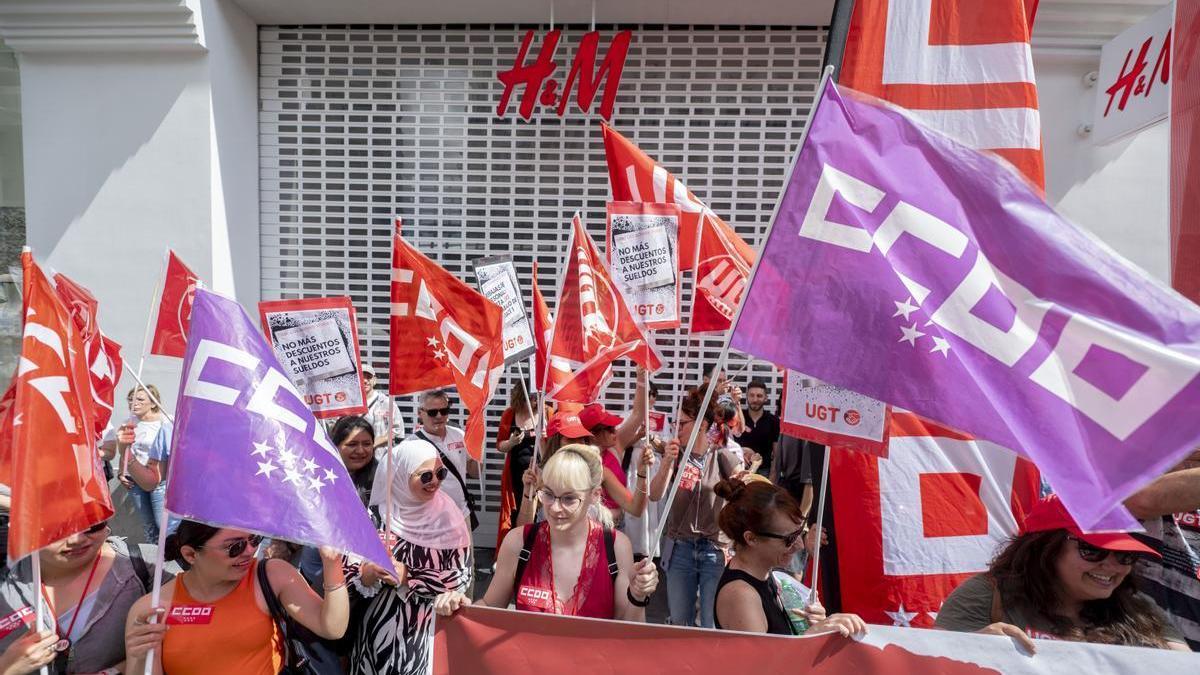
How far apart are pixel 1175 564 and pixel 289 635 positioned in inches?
122

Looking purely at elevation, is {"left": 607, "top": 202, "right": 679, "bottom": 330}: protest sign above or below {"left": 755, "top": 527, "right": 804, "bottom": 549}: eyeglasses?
above

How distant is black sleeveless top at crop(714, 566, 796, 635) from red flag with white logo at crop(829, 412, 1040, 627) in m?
0.52

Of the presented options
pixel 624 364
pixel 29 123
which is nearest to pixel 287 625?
pixel 624 364

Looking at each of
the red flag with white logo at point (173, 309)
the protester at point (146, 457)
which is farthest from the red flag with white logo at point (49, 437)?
the protester at point (146, 457)

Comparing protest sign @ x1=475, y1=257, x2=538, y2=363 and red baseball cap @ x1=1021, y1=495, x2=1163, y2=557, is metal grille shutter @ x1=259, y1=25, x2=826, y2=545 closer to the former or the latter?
protest sign @ x1=475, y1=257, x2=538, y2=363

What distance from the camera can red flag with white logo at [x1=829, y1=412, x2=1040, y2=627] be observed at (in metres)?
3.01

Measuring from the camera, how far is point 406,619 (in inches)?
126

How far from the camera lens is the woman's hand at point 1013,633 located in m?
2.22

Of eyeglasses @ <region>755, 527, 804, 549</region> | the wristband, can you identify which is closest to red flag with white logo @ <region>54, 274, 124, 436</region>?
the wristband

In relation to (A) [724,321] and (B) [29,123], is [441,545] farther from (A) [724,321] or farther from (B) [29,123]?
(B) [29,123]

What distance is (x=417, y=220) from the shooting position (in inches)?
307

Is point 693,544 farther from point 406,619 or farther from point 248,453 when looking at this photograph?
point 248,453

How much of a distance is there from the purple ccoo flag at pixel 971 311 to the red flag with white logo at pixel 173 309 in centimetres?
357

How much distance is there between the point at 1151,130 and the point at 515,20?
5.69 m
